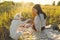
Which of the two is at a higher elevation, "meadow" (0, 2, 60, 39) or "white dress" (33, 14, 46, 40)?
"meadow" (0, 2, 60, 39)

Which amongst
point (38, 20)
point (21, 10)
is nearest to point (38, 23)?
point (38, 20)

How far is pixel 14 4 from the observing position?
7.14 ft

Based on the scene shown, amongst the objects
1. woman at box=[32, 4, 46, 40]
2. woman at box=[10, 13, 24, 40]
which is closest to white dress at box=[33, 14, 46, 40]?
woman at box=[32, 4, 46, 40]

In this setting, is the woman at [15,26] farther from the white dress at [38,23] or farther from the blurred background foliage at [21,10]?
the white dress at [38,23]

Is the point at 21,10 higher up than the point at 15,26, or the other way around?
the point at 21,10

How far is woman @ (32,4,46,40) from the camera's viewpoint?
7.04 feet

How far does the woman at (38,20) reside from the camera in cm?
214

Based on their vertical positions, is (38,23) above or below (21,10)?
below

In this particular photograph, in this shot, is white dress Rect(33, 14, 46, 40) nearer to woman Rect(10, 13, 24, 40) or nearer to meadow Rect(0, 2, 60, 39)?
meadow Rect(0, 2, 60, 39)

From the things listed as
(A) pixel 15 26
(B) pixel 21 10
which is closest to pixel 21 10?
(B) pixel 21 10

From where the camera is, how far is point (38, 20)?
2.15 m

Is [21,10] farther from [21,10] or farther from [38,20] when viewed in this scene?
[38,20]

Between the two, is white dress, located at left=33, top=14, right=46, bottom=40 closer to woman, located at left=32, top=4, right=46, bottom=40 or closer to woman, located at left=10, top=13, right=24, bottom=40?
woman, located at left=32, top=4, right=46, bottom=40

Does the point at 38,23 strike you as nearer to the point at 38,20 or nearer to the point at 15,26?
the point at 38,20
